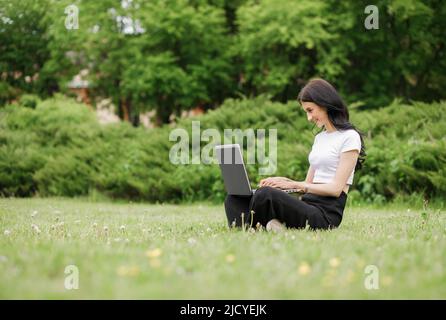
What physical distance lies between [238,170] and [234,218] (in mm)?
561

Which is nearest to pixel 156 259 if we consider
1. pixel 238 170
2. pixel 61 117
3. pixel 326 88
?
pixel 238 170

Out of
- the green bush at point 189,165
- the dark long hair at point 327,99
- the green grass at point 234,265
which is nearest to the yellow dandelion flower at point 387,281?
the green grass at point 234,265

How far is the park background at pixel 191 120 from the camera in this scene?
420 centimetres

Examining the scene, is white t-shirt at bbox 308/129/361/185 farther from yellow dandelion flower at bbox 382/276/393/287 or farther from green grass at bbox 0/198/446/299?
yellow dandelion flower at bbox 382/276/393/287

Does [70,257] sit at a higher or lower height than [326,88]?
lower

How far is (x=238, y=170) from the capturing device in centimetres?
591

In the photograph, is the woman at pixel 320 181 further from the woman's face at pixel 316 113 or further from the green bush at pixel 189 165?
the green bush at pixel 189 165

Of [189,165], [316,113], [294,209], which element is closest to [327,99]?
[316,113]

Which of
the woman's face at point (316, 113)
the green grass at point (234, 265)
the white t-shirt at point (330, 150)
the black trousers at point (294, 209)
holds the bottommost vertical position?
the black trousers at point (294, 209)

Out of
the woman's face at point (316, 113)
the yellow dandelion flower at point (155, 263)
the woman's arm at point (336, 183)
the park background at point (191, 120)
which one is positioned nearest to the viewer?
the yellow dandelion flower at point (155, 263)

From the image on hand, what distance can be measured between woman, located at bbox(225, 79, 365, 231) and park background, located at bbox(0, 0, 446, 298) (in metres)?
0.52

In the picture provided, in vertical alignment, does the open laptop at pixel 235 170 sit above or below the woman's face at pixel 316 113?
below

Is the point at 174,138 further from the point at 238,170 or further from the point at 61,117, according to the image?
the point at 238,170

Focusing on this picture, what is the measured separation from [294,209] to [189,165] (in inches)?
288
